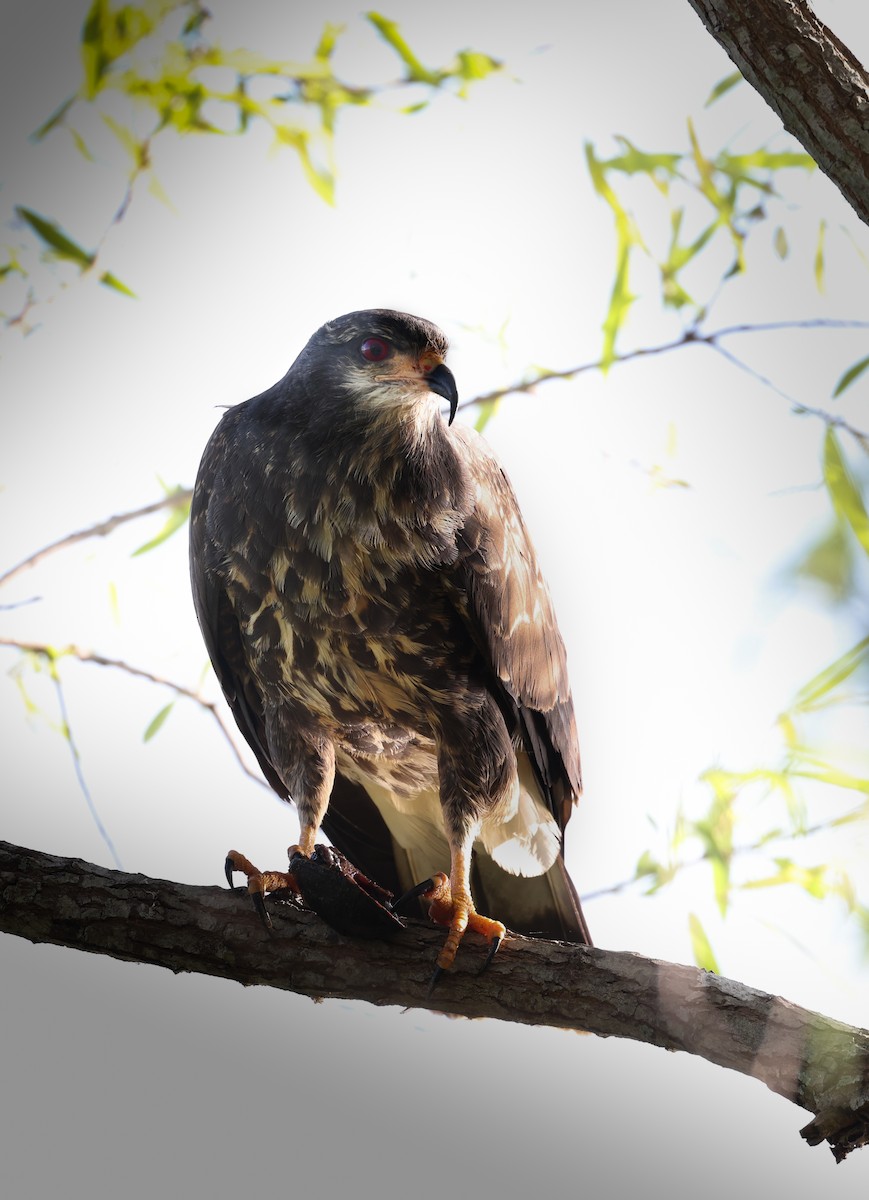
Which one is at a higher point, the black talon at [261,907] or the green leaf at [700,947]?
the black talon at [261,907]

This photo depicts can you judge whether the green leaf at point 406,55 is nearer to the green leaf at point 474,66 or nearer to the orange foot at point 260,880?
the green leaf at point 474,66

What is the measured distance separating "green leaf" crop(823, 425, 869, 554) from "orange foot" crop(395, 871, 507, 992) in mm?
1039

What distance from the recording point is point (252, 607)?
2.32 m

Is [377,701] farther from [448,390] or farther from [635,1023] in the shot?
[635,1023]

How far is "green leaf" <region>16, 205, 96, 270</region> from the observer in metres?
2.62

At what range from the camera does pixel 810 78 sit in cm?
167

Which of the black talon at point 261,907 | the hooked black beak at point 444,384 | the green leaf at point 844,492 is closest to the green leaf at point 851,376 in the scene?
the green leaf at point 844,492

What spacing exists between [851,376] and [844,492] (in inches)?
14.9

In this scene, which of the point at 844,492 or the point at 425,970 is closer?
the point at 425,970

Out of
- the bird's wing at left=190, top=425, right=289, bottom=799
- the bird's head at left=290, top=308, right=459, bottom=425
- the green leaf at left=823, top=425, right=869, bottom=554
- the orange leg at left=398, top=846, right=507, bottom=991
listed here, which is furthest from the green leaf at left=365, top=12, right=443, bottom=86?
the orange leg at left=398, top=846, right=507, bottom=991

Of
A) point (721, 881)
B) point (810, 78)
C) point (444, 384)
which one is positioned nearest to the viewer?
point (810, 78)

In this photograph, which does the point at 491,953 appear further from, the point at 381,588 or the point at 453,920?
the point at 381,588

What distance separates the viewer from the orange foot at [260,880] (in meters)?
2.07

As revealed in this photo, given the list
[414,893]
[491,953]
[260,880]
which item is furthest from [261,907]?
[491,953]
